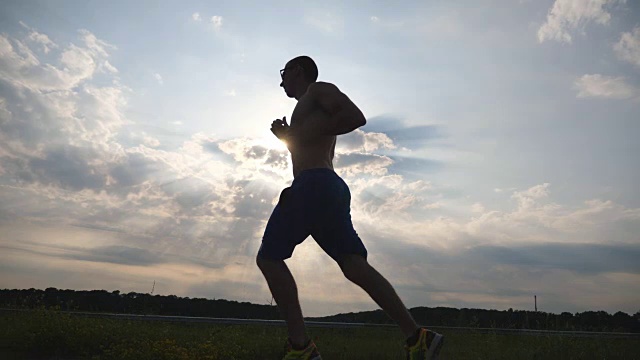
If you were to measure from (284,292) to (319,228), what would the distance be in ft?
1.66

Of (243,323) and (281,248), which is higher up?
(281,248)

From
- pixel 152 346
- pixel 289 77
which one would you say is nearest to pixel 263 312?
pixel 152 346

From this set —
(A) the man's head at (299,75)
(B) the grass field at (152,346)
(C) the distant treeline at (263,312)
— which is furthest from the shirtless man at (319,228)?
(C) the distant treeline at (263,312)

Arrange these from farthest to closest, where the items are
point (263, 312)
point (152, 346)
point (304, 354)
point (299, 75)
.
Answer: point (263, 312) → point (152, 346) → point (299, 75) → point (304, 354)

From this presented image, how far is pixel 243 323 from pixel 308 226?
24.6 feet

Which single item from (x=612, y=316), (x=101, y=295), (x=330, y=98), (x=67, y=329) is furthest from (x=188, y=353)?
(x=612, y=316)

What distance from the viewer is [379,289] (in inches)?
148

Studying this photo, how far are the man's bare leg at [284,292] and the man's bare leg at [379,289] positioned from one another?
1.35 ft

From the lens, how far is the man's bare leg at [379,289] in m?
3.76

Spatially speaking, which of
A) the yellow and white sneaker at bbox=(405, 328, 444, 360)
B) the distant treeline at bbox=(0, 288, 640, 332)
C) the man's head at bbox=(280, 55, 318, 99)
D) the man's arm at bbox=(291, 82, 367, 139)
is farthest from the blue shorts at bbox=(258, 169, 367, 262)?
the distant treeline at bbox=(0, 288, 640, 332)

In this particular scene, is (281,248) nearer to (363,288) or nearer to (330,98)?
(363,288)

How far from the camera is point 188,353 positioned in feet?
18.4

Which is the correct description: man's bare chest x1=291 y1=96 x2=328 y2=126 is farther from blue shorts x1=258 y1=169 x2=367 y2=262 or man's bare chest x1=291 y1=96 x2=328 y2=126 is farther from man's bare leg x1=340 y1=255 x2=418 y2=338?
man's bare leg x1=340 y1=255 x2=418 y2=338

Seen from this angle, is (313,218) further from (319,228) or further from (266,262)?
(266,262)
